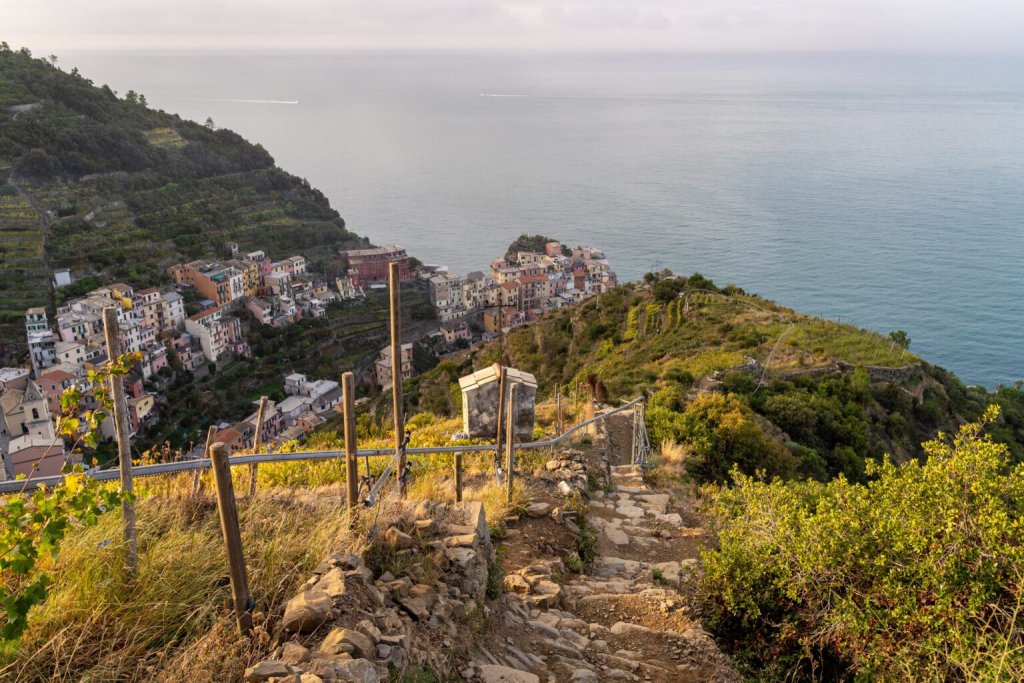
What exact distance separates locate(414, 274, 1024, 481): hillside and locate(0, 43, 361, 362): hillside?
3073cm

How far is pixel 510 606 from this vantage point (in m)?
4.20

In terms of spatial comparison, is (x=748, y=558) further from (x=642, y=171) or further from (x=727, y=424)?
(x=642, y=171)

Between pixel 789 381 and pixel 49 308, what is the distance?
4128cm

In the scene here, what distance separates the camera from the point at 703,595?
193 inches

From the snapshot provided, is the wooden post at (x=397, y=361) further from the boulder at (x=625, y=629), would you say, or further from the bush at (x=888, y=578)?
the bush at (x=888, y=578)

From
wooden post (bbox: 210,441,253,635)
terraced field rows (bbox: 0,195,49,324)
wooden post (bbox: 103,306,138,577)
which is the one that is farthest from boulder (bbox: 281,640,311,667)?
terraced field rows (bbox: 0,195,49,324)

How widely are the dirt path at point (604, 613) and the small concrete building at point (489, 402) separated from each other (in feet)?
3.95

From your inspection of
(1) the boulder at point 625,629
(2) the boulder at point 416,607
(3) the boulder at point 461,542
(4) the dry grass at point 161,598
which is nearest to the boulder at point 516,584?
(1) the boulder at point 625,629

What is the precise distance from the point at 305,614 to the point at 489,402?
4.02 metres

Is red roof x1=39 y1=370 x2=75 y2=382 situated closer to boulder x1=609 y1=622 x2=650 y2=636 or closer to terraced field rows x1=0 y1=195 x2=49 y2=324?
terraced field rows x1=0 y1=195 x2=49 y2=324

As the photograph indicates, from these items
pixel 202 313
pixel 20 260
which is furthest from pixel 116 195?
pixel 202 313

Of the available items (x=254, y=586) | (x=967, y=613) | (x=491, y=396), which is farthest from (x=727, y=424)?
(x=254, y=586)

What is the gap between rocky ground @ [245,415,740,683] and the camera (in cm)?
280

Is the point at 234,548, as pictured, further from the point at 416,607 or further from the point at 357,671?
the point at 416,607
